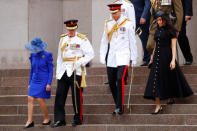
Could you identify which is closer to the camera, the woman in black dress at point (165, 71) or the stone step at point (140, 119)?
the stone step at point (140, 119)

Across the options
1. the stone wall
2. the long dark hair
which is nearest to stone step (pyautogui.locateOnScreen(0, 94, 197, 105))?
the long dark hair

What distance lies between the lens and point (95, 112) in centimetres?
1023

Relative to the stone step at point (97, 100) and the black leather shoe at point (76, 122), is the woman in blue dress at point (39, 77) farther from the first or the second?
the stone step at point (97, 100)

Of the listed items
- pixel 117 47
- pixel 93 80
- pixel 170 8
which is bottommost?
pixel 93 80

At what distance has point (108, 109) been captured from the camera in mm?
10141

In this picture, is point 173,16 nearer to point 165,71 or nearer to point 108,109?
point 165,71

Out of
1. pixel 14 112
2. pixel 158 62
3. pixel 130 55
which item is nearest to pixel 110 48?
pixel 130 55

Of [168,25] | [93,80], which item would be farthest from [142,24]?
[168,25]

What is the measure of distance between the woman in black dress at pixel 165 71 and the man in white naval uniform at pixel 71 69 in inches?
52.5

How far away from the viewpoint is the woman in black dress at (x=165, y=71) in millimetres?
9398

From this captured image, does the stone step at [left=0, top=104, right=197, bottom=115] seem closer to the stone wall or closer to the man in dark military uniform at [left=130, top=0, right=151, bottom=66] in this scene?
the man in dark military uniform at [left=130, top=0, right=151, bottom=66]

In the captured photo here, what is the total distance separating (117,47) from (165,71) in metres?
1.11

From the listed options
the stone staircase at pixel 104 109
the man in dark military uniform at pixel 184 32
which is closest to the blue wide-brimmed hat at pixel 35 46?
the stone staircase at pixel 104 109

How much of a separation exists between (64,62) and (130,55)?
1340mm
